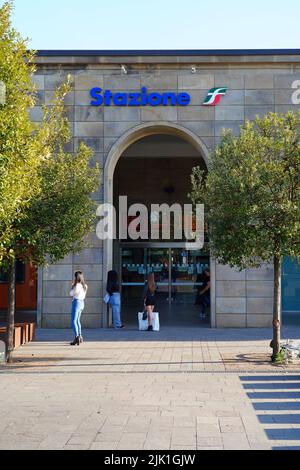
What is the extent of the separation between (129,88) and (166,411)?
12189mm

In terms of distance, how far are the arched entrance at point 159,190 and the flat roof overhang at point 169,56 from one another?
10.7 feet

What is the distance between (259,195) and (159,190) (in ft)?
51.1

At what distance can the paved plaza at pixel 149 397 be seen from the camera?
6129 mm

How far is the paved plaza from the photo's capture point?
613 cm

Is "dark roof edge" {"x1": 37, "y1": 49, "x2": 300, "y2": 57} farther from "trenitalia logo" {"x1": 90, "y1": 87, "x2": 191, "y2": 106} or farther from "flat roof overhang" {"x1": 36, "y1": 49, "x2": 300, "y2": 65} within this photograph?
"trenitalia logo" {"x1": 90, "y1": 87, "x2": 191, "y2": 106}

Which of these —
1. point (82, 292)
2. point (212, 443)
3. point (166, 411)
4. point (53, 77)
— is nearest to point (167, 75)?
point (53, 77)

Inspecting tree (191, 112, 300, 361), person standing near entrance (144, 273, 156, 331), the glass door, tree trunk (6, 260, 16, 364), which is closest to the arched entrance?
the glass door

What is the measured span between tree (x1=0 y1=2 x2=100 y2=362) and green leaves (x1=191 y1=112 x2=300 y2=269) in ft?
8.79

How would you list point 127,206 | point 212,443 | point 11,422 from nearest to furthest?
point 212,443 < point 11,422 < point 127,206

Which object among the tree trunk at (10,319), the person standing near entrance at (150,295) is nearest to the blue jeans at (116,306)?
the person standing near entrance at (150,295)

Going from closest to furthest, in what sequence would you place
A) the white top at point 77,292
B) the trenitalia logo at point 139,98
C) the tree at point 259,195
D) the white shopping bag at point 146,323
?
the tree at point 259,195, the white top at point 77,292, the white shopping bag at point 146,323, the trenitalia logo at point 139,98

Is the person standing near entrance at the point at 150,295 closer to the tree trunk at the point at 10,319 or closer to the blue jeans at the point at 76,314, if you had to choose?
the blue jeans at the point at 76,314
